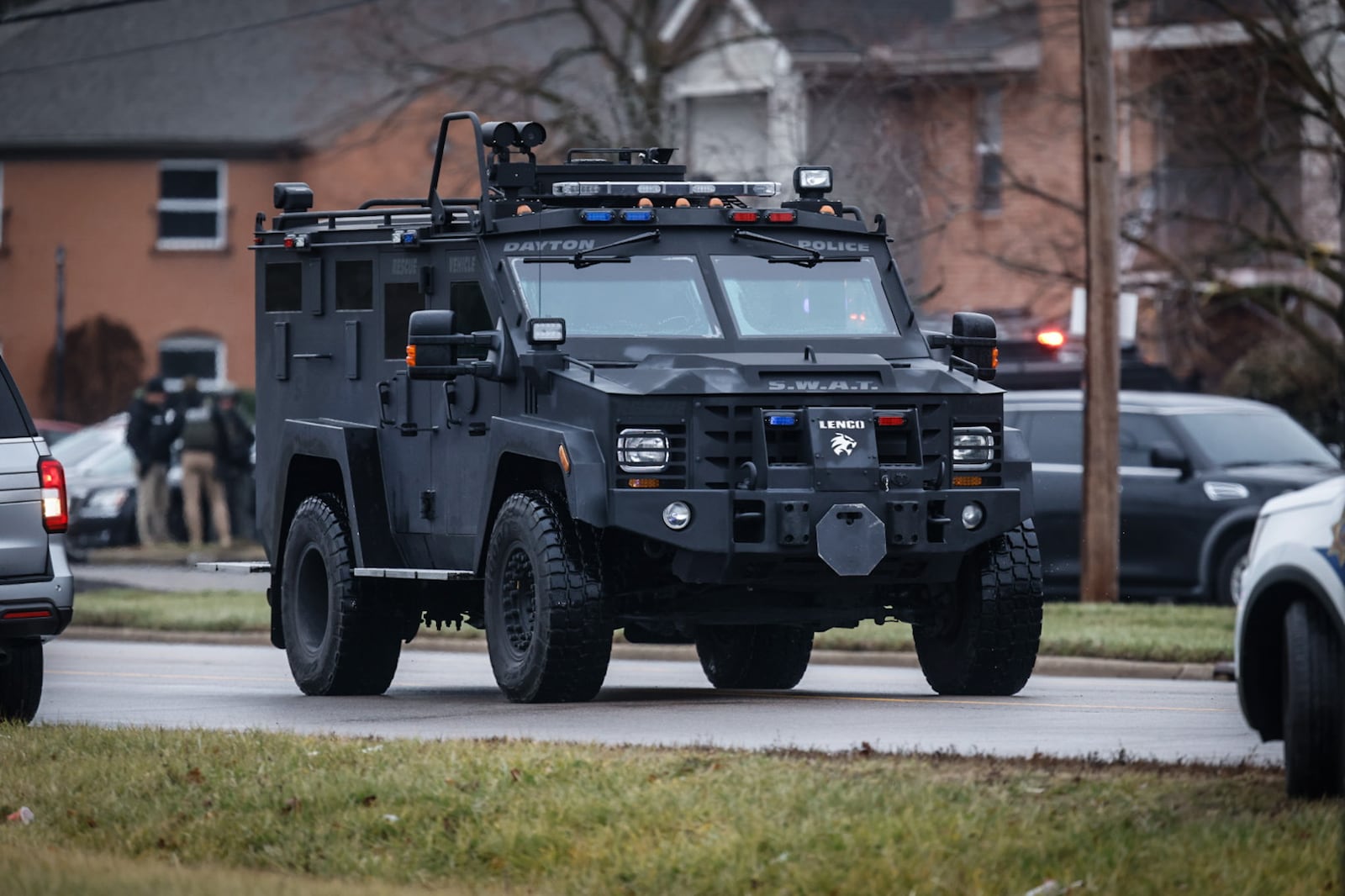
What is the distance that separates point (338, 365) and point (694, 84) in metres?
27.9

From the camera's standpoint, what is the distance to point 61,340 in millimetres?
50469

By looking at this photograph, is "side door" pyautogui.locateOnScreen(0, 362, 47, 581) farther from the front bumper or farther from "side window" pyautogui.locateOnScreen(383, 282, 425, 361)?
"side window" pyautogui.locateOnScreen(383, 282, 425, 361)

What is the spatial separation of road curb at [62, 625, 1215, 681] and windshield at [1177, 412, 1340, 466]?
5.47 m

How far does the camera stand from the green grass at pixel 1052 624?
17.7 metres

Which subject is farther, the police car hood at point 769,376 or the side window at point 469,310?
the side window at point 469,310

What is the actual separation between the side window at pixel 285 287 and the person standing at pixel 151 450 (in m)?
17.2

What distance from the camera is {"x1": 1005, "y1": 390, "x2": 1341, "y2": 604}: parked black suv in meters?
23.3

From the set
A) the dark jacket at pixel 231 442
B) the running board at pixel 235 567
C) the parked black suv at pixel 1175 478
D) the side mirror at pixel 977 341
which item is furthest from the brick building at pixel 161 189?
the side mirror at pixel 977 341

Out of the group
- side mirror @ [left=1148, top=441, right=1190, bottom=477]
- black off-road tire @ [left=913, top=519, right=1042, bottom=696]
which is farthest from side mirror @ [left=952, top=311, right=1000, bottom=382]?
side mirror @ [left=1148, top=441, right=1190, bottom=477]

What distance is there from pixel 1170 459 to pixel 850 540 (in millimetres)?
11901

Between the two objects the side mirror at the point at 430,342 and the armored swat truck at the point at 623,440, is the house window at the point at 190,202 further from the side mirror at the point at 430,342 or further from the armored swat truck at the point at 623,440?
the side mirror at the point at 430,342

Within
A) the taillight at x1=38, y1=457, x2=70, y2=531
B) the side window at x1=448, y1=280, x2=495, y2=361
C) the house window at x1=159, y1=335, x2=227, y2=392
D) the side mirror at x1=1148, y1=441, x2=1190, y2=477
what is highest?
the side window at x1=448, y1=280, x2=495, y2=361

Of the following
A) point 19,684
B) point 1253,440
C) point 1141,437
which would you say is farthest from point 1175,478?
point 19,684

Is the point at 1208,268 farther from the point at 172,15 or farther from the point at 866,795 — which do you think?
the point at 172,15
